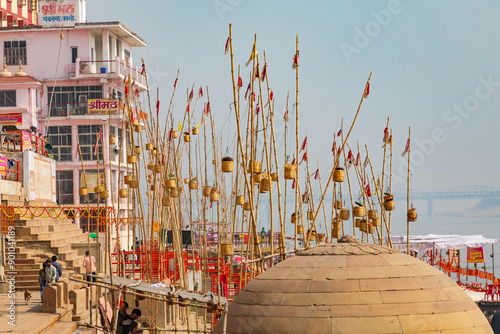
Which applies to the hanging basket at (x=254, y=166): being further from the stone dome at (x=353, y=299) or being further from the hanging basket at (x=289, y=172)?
the stone dome at (x=353, y=299)

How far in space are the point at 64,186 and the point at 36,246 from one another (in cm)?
1392

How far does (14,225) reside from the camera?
55.5ft

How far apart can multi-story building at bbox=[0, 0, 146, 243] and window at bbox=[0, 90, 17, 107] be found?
0.14 ft

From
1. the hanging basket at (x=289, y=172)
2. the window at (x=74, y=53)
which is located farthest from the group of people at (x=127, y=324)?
the window at (x=74, y=53)

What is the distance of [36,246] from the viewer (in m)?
16.8

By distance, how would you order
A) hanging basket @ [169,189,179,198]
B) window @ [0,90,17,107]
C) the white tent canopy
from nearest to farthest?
hanging basket @ [169,189,179,198] < the white tent canopy < window @ [0,90,17,107]

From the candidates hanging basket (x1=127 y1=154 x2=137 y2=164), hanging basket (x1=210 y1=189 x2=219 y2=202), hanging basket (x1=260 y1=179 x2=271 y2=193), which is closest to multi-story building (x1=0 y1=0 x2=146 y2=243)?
hanging basket (x1=127 y1=154 x2=137 y2=164)

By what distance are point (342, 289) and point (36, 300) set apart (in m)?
9.10

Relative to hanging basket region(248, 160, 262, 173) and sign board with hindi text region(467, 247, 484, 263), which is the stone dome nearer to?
hanging basket region(248, 160, 262, 173)

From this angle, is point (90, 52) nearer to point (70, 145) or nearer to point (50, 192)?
point (70, 145)

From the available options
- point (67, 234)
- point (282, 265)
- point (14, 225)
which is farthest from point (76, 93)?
point (282, 265)

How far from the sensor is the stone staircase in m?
15.5

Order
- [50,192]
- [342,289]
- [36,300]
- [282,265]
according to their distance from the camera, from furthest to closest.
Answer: [50,192]
[36,300]
[282,265]
[342,289]

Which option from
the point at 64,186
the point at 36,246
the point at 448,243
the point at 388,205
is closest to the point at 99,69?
the point at 64,186
